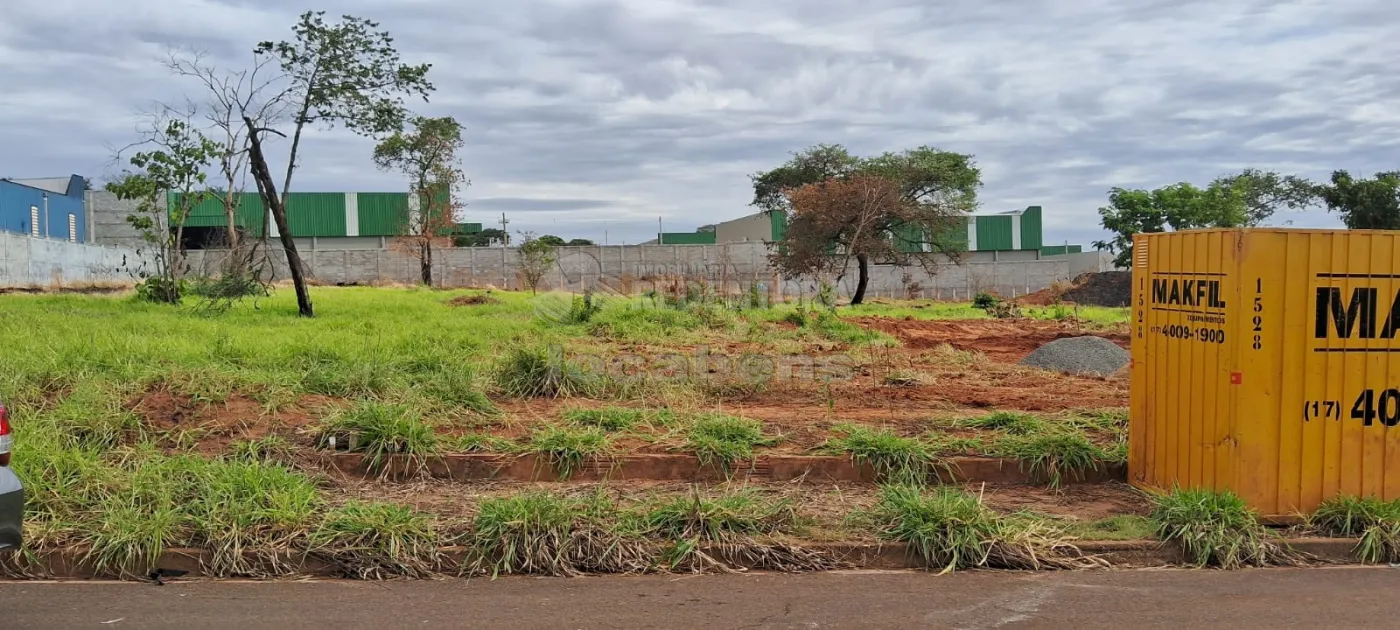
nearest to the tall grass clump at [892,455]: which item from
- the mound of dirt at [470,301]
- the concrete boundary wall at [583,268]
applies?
the mound of dirt at [470,301]

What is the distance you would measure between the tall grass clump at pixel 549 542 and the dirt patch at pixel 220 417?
8.93ft

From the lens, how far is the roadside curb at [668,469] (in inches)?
289

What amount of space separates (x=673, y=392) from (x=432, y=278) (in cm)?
3920

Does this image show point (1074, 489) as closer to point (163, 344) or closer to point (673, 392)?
point (673, 392)

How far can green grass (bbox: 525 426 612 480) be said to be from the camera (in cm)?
734

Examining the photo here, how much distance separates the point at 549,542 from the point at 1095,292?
41313 millimetres

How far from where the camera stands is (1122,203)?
5075cm

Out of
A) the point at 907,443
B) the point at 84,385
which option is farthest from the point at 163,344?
the point at 907,443

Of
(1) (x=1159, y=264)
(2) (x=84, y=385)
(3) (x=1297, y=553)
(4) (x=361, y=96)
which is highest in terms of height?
(4) (x=361, y=96)

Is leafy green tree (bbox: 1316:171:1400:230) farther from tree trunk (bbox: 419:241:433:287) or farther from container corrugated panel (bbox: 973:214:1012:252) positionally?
tree trunk (bbox: 419:241:433:287)

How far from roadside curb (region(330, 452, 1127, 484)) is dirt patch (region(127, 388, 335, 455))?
93 centimetres

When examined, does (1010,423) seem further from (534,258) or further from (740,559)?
(534,258)

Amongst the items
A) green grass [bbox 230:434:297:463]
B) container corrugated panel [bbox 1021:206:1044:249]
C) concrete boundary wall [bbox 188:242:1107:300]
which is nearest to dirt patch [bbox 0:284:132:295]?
concrete boundary wall [bbox 188:242:1107:300]

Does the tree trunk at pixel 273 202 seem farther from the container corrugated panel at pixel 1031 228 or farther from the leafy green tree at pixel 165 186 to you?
the container corrugated panel at pixel 1031 228
